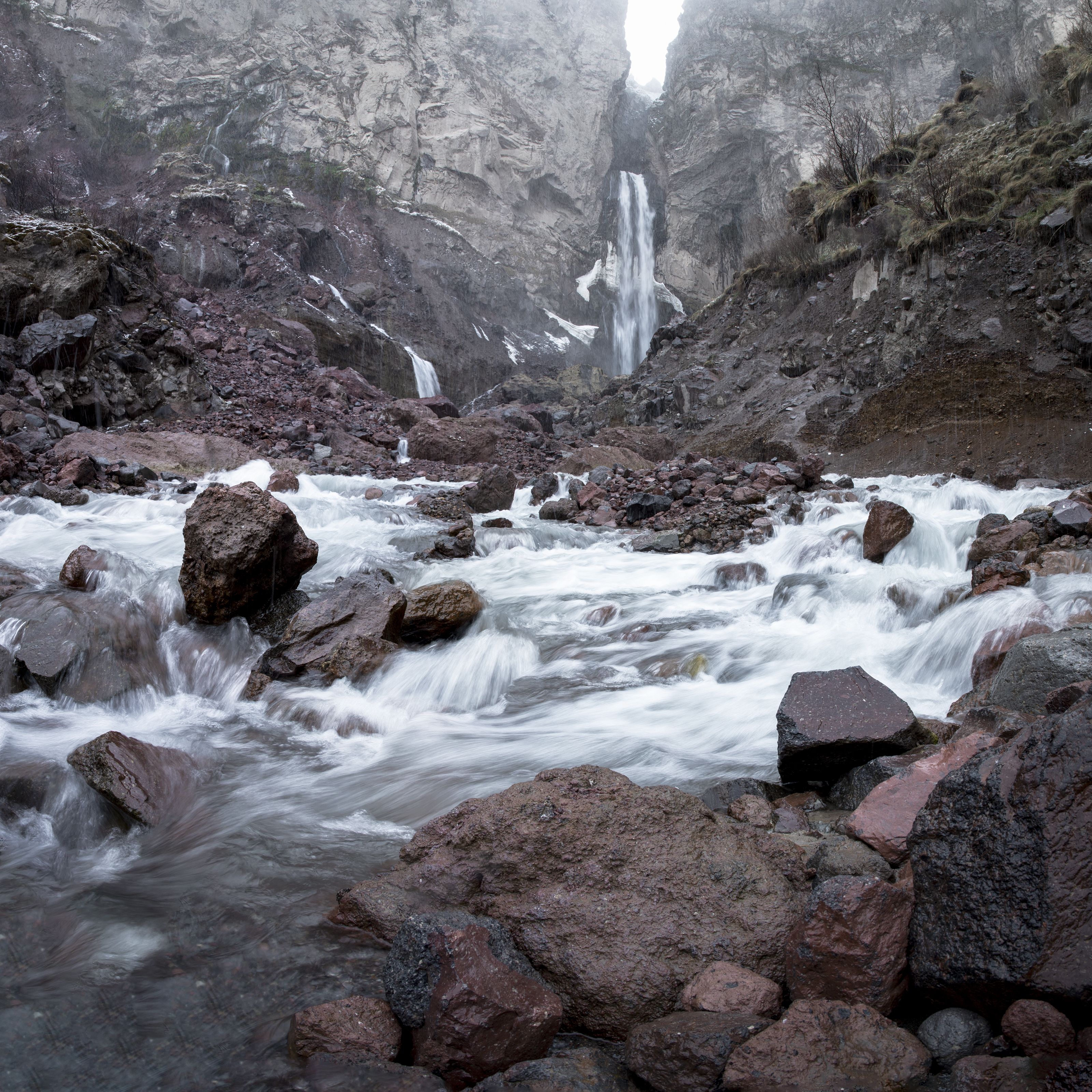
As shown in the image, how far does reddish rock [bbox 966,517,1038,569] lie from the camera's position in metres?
5.73

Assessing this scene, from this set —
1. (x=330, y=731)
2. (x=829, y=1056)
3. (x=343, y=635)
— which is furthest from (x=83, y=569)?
(x=829, y=1056)

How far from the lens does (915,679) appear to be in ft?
14.6

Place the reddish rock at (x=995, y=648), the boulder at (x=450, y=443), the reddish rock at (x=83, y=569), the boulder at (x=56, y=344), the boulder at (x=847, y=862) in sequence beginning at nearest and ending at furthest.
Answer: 1. the boulder at (x=847, y=862)
2. the reddish rock at (x=995, y=648)
3. the reddish rock at (x=83, y=569)
4. the boulder at (x=56, y=344)
5. the boulder at (x=450, y=443)

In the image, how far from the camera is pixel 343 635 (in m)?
4.91

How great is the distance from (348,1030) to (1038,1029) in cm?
149

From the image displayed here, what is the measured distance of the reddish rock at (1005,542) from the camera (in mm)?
5730

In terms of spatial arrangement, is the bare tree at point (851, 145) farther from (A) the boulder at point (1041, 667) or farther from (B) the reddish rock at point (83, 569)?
(B) the reddish rock at point (83, 569)

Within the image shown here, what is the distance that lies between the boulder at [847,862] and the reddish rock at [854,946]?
32 centimetres

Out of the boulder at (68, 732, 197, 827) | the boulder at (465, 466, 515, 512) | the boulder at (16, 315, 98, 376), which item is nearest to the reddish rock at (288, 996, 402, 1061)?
the boulder at (68, 732, 197, 827)

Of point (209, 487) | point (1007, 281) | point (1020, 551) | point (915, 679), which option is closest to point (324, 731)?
point (209, 487)

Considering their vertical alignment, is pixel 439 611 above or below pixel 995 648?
above

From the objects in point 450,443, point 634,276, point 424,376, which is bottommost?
point 450,443

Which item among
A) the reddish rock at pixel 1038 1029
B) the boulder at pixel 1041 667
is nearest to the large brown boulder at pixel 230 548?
the boulder at pixel 1041 667

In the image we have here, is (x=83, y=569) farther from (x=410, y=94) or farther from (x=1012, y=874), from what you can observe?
(x=410, y=94)
